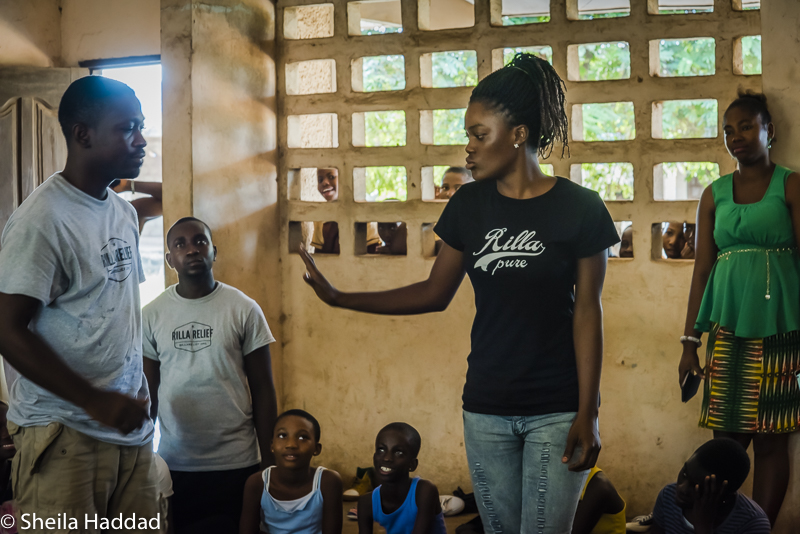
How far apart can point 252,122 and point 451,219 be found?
2292mm

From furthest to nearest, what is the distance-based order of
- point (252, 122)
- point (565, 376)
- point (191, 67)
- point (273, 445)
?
point (252, 122), point (191, 67), point (273, 445), point (565, 376)

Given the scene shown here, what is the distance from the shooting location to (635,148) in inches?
143

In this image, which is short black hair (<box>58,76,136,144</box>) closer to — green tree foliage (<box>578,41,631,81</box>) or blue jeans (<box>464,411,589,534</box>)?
blue jeans (<box>464,411,589,534</box>)

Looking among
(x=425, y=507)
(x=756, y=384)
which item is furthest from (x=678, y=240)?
(x=425, y=507)

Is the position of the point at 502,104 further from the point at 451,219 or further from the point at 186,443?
the point at 186,443

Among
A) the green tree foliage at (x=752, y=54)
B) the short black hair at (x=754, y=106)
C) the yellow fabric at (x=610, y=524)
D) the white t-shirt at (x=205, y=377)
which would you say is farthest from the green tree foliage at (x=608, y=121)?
the white t-shirt at (x=205, y=377)

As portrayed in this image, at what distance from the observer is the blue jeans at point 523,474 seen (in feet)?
5.90

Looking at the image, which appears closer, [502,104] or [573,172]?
[502,104]

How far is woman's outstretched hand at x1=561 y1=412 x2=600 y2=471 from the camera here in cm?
177

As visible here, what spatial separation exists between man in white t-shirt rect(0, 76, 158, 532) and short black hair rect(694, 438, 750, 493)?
74.4 inches

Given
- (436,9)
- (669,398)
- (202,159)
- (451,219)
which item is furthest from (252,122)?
(436,9)

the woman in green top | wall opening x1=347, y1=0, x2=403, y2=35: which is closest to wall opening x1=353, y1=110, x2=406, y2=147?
wall opening x1=347, y1=0, x2=403, y2=35

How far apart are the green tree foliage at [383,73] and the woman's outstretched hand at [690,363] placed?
26.1 feet

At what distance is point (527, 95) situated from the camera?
1.90 metres
